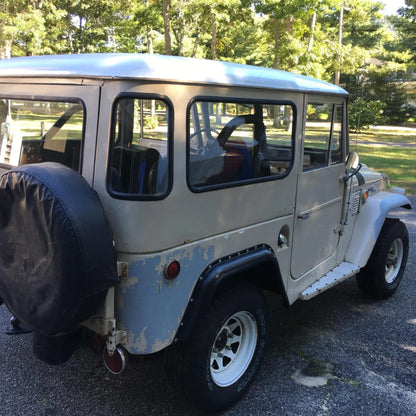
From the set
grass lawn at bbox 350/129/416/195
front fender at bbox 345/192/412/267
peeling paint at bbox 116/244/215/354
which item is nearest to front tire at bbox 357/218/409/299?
front fender at bbox 345/192/412/267

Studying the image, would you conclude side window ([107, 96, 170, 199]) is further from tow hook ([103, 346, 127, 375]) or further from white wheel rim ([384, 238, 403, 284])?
white wheel rim ([384, 238, 403, 284])

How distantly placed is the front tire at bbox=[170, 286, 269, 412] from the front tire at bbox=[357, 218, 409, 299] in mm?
1578

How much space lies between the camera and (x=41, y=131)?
2.57m

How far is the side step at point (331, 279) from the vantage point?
10.4 feet

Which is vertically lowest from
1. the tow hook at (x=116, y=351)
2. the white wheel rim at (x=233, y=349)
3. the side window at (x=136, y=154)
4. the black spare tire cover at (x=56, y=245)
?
the white wheel rim at (x=233, y=349)

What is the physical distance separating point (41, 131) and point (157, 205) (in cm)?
102

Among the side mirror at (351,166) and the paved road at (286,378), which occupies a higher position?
the side mirror at (351,166)

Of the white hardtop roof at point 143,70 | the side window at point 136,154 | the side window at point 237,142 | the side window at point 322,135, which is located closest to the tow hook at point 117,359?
the side window at point 136,154

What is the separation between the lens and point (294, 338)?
11.2 ft

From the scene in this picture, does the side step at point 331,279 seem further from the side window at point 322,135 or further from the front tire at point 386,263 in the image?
the side window at point 322,135

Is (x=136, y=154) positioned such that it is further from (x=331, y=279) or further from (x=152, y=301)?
(x=331, y=279)

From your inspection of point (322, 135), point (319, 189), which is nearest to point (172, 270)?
point (319, 189)

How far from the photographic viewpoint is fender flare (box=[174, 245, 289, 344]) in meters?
2.24

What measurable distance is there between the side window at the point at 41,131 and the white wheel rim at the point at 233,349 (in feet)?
4.30
